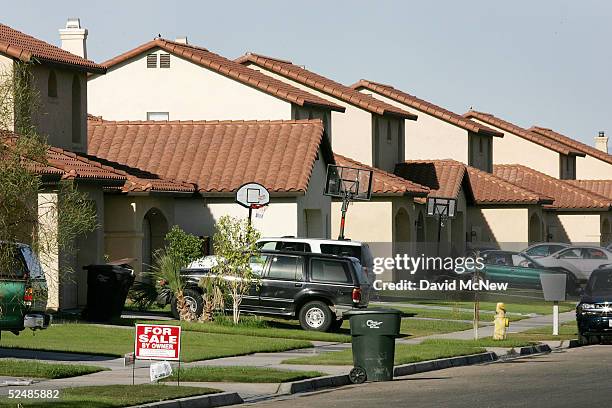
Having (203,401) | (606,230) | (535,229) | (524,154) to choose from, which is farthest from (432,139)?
(203,401)

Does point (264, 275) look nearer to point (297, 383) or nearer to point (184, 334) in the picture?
point (184, 334)

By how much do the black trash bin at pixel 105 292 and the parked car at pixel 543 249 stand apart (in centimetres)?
2879

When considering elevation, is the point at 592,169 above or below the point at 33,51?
below

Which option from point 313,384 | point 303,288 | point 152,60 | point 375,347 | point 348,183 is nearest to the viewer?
point 313,384

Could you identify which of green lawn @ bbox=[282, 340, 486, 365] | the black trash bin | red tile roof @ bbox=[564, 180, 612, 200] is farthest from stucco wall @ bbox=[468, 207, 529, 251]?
the black trash bin

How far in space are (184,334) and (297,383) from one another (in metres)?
8.36

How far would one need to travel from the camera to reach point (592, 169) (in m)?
96.0

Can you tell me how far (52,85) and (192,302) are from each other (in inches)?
315

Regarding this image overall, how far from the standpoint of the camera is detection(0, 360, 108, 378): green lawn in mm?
20359

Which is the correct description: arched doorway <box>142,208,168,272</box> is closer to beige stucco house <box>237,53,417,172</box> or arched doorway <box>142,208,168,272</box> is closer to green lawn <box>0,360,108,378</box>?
beige stucco house <box>237,53,417,172</box>

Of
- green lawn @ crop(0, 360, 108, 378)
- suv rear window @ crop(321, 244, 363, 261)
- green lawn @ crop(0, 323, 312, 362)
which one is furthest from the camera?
suv rear window @ crop(321, 244, 363, 261)

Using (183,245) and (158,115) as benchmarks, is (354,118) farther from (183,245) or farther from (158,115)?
(183,245)

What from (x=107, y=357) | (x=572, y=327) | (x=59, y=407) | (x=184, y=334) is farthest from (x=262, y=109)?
(x=59, y=407)

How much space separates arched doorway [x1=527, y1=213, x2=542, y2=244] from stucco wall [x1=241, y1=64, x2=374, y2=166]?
1341cm
